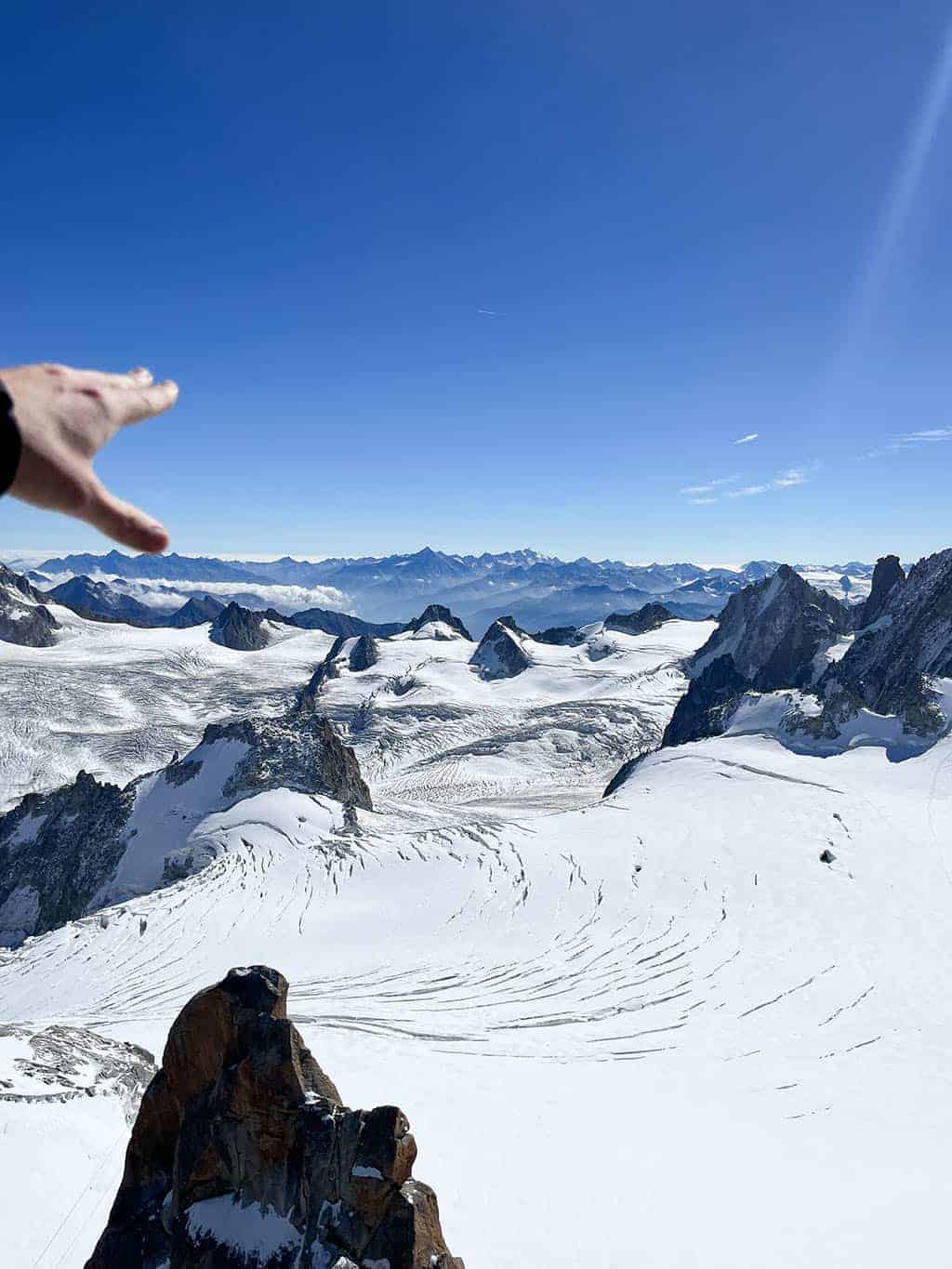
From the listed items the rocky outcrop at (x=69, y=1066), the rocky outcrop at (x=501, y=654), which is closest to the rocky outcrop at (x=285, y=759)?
A: the rocky outcrop at (x=69, y=1066)

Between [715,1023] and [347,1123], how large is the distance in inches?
613

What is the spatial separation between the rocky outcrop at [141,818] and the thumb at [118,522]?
4073 cm

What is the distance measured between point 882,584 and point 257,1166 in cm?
12401

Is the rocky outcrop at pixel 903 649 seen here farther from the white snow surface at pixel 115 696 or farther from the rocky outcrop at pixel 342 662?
the rocky outcrop at pixel 342 662

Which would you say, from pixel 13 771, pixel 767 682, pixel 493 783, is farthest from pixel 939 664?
pixel 13 771

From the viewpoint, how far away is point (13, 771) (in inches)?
3492

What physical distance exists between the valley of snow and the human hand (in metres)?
14.4

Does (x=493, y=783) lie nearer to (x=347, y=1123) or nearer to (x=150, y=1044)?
(x=150, y=1044)

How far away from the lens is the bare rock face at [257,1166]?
9.30 metres

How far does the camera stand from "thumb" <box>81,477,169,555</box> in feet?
9.20

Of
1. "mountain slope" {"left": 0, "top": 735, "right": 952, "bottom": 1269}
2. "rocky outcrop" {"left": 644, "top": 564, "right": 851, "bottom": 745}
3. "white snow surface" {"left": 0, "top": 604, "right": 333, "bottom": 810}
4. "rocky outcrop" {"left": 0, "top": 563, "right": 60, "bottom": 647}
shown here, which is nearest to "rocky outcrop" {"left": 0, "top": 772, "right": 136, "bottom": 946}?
"mountain slope" {"left": 0, "top": 735, "right": 952, "bottom": 1269}

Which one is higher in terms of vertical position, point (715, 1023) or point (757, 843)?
point (757, 843)

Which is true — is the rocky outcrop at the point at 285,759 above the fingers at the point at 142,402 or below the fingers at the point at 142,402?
below

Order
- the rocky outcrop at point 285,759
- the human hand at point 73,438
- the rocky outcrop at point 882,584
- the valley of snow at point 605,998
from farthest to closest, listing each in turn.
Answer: the rocky outcrop at point 882,584, the rocky outcrop at point 285,759, the valley of snow at point 605,998, the human hand at point 73,438
